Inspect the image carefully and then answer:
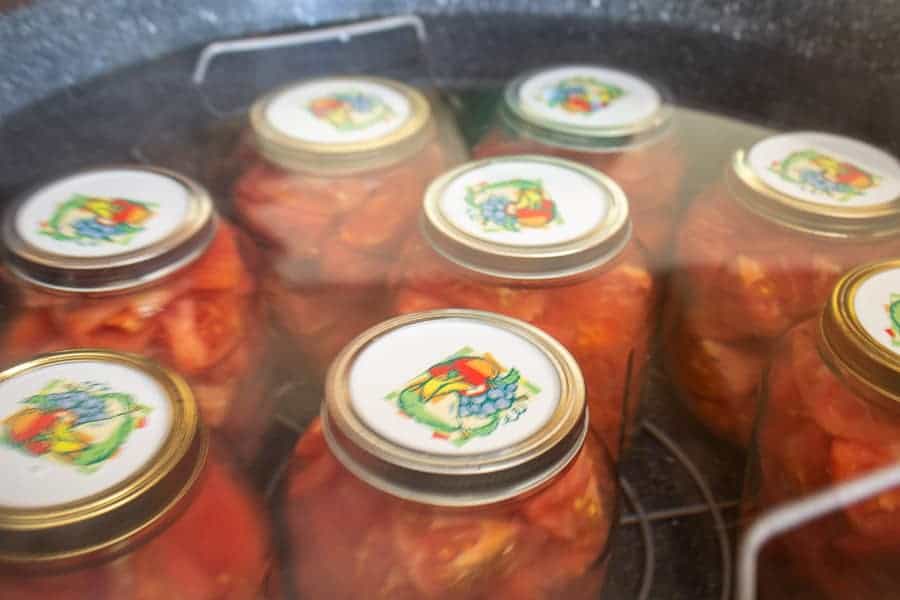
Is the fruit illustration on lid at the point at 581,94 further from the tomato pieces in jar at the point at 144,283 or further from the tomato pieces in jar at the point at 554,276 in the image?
the tomato pieces in jar at the point at 144,283

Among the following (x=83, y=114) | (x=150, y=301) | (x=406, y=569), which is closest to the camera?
(x=406, y=569)

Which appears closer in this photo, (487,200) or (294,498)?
(294,498)

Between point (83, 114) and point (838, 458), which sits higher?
point (83, 114)

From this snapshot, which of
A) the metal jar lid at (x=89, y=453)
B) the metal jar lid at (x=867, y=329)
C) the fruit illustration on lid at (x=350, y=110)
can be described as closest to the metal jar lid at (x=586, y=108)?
the fruit illustration on lid at (x=350, y=110)

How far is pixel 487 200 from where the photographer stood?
523mm

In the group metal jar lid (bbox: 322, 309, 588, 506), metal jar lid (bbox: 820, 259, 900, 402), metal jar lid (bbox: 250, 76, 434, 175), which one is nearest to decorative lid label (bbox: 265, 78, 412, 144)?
metal jar lid (bbox: 250, 76, 434, 175)

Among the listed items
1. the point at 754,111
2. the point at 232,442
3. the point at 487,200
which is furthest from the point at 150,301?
the point at 754,111

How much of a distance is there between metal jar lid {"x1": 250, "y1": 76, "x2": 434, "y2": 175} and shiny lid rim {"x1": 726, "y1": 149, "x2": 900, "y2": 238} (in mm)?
236

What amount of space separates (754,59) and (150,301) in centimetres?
53

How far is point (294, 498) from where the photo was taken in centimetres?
41

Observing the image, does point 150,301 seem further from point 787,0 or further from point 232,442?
point 787,0

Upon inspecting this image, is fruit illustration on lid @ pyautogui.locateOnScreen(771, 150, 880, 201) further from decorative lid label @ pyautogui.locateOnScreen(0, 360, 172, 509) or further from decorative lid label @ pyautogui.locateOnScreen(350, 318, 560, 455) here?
decorative lid label @ pyautogui.locateOnScreen(0, 360, 172, 509)

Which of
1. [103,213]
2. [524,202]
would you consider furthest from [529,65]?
[103,213]

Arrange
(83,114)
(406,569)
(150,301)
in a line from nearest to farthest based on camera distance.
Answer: (406,569), (150,301), (83,114)
